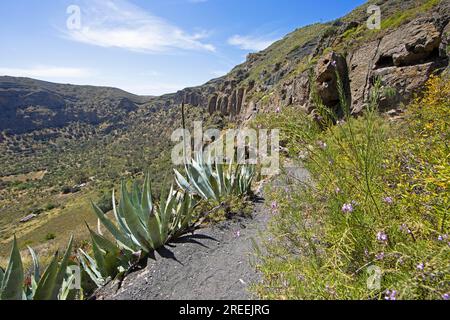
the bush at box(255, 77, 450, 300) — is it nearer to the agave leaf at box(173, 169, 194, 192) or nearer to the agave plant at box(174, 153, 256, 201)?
the agave plant at box(174, 153, 256, 201)

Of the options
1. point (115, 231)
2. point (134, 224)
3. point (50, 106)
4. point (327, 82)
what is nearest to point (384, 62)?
point (327, 82)

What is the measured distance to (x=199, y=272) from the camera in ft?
8.92

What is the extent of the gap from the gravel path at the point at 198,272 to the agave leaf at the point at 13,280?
789 millimetres

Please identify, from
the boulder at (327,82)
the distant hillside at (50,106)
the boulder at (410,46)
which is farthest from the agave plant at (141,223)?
the distant hillside at (50,106)

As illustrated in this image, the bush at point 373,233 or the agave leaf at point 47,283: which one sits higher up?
the bush at point 373,233

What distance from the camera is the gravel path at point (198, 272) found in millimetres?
2377

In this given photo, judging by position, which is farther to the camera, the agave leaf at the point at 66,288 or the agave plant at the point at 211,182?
the agave plant at the point at 211,182

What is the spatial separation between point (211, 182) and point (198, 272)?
2201mm

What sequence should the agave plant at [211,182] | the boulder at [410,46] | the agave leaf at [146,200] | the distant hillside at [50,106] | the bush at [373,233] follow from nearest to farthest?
the bush at [373,233] < the agave leaf at [146,200] < the agave plant at [211,182] < the boulder at [410,46] < the distant hillside at [50,106]

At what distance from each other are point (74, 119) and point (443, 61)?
128 meters

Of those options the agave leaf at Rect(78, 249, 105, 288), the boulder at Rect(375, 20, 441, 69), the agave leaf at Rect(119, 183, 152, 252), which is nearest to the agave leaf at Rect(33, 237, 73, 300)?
the agave leaf at Rect(78, 249, 105, 288)

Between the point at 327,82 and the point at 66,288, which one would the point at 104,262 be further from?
the point at 327,82

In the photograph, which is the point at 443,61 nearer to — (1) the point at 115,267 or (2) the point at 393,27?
(2) the point at 393,27

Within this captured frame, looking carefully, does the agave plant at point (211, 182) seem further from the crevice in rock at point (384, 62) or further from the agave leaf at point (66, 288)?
the crevice in rock at point (384, 62)
